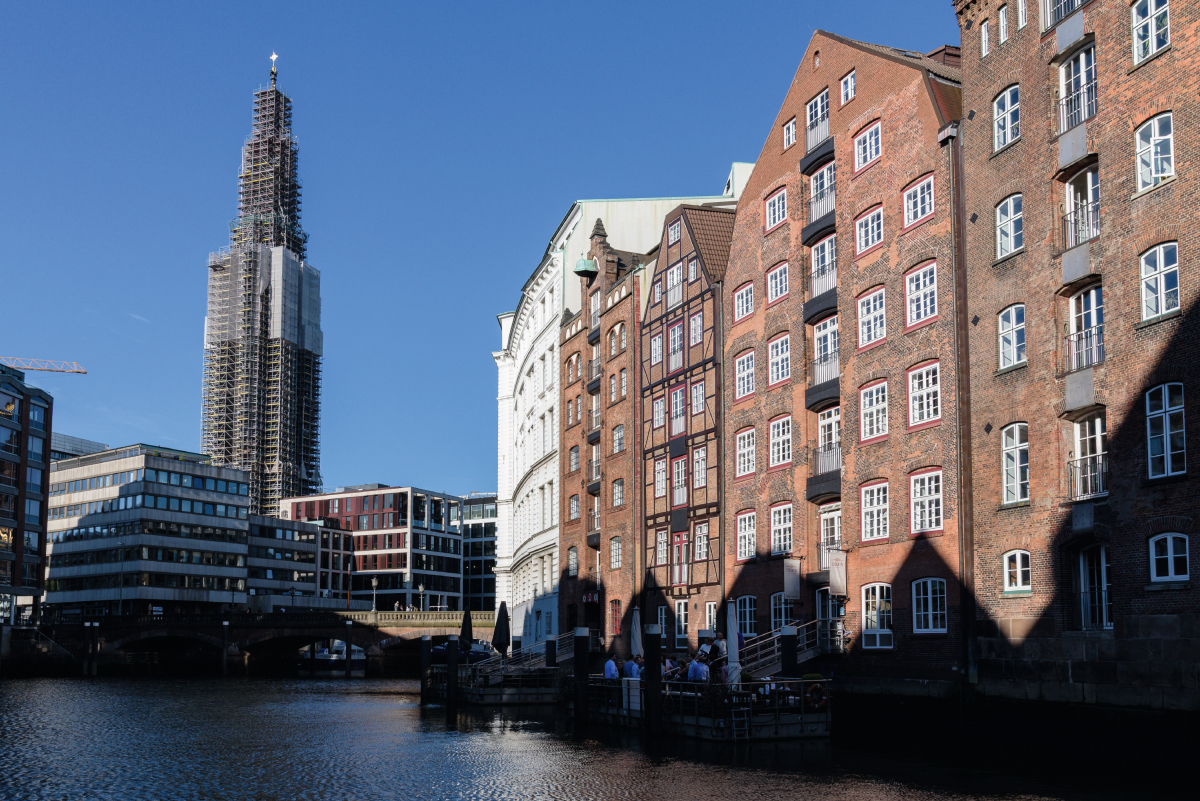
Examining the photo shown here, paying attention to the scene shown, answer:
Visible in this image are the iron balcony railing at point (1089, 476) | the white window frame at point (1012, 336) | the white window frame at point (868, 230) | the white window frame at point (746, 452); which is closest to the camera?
the iron balcony railing at point (1089, 476)

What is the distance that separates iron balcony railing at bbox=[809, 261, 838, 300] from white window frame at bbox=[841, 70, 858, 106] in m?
5.83

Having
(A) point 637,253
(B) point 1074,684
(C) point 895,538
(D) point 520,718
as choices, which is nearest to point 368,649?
(A) point 637,253

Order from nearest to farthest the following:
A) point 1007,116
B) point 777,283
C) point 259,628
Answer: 1. point 1007,116
2. point 777,283
3. point 259,628

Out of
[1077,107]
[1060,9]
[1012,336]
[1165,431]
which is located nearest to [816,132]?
[1060,9]

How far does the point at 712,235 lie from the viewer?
5419 centimetres

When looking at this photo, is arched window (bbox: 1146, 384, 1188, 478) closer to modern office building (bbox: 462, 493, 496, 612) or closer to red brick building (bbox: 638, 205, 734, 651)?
red brick building (bbox: 638, 205, 734, 651)

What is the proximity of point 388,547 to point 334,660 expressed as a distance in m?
45.4

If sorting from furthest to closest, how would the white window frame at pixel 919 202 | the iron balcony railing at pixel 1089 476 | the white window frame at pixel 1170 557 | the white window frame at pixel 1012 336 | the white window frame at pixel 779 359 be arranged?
the white window frame at pixel 779 359 < the white window frame at pixel 919 202 < the white window frame at pixel 1012 336 < the iron balcony railing at pixel 1089 476 < the white window frame at pixel 1170 557

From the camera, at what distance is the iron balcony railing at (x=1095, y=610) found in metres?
31.4

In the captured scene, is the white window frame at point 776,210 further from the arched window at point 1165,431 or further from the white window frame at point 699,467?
the arched window at point 1165,431

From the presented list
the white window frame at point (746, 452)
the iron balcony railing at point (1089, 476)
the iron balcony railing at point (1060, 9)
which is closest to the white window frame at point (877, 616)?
the iron balcony railing at point (1089, 476)

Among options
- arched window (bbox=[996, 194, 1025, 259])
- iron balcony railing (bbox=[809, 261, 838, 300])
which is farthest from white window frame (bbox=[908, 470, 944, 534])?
iron balcony railing (bbox=[809, 261, 838, 300])

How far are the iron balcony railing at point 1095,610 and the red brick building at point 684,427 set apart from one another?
18.8 m

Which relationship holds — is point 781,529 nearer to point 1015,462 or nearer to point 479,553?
point 1015,462
